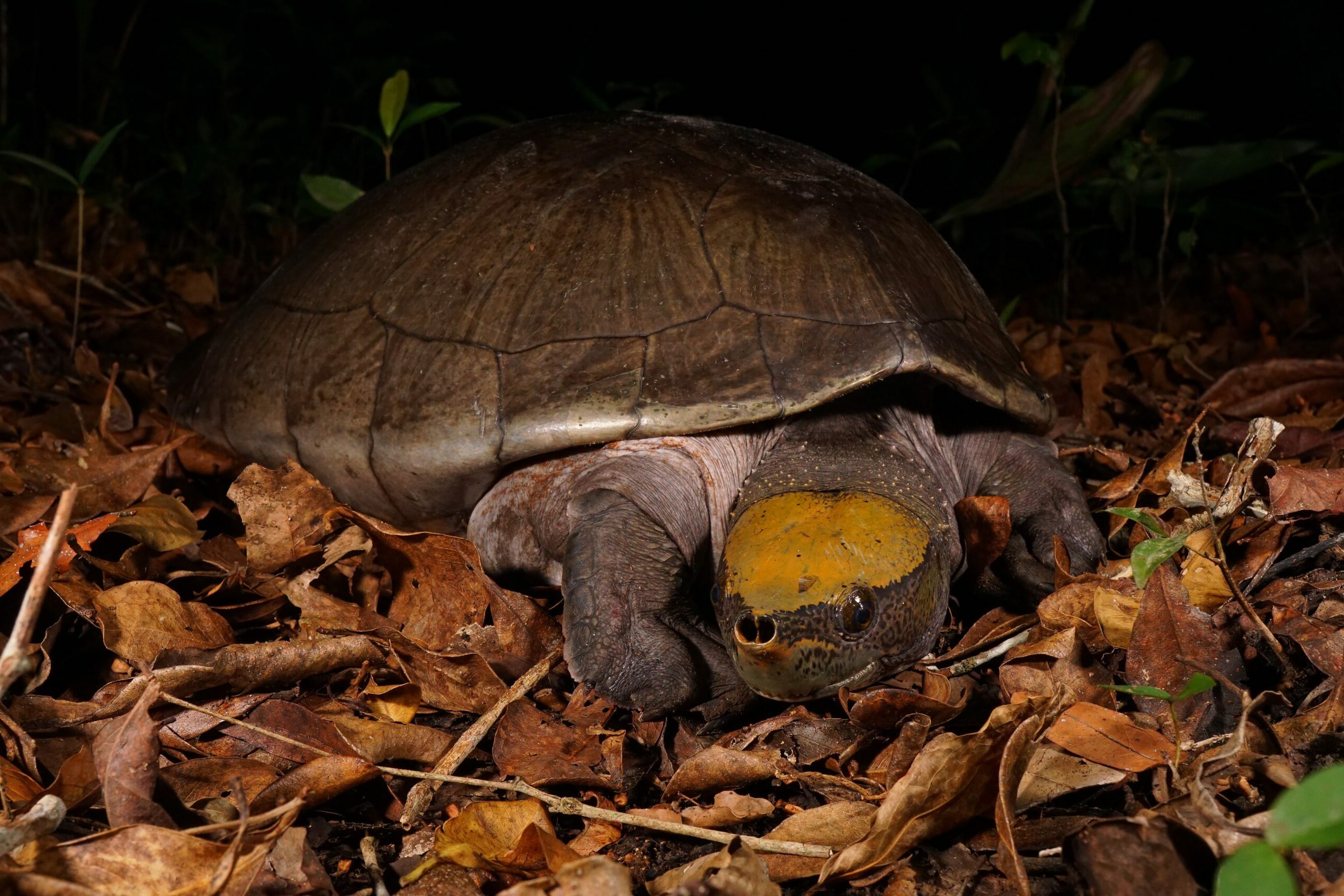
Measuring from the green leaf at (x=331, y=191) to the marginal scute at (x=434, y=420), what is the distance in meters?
1.72

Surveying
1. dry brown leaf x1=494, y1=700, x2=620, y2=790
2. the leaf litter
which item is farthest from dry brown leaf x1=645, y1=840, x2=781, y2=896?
dry brown leaf x1=494, y1=700, x2=620, y2=790

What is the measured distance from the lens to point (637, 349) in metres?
2.54

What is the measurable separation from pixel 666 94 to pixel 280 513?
348 centimetres

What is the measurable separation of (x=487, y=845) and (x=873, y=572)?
983mm

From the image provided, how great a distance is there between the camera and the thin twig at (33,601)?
1196mm

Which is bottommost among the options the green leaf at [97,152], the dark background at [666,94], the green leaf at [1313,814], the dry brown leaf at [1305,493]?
the dark background at [666,94]

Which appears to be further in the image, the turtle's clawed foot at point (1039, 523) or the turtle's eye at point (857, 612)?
the turtle's clawed foot at point (1039, 523)

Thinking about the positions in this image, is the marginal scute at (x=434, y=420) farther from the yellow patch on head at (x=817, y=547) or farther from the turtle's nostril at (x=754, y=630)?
the turtle's nostril at (x=754, y=630)

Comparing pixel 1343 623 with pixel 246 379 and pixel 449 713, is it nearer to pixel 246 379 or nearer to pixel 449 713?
pixel 449 713

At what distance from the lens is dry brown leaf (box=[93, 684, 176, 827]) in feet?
5.15

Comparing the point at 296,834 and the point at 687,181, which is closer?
the point at 296,834

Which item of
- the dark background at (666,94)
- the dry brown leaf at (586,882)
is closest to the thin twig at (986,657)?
the dry brown leaf at (586,882)

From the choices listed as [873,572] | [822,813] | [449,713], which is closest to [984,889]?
[822,813]

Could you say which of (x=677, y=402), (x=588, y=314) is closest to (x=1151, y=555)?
(x=677, y=402)
